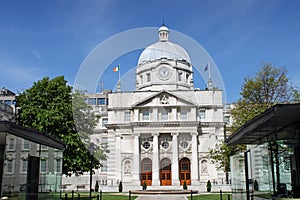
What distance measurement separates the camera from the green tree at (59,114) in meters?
25.4

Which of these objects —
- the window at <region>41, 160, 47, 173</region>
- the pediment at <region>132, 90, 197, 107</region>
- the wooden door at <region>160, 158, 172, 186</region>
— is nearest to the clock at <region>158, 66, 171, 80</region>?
the pediment at <region>132, 90, 197, 107</region>

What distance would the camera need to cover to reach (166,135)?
169 feet

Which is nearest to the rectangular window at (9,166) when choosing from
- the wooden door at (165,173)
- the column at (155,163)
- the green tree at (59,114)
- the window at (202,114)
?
the green tree at (59,114)

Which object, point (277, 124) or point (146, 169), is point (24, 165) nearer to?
point (277, 124)

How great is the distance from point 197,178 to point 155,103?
12.3m

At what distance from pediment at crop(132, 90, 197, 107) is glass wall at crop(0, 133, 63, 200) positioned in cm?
3143

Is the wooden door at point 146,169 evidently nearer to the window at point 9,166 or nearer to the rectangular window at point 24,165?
the rectangular window at point 24,165

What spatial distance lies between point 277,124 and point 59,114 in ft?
58.6

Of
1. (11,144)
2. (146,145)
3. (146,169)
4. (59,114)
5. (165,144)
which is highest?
(59,114)

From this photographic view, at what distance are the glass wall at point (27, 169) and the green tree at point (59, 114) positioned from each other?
732 centimetres

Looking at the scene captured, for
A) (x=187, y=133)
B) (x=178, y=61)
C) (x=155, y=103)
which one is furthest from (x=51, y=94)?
(x=187, y=133)

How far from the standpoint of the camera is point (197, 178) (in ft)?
160

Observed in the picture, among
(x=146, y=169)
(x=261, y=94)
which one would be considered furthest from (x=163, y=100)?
(x=261, y=94)

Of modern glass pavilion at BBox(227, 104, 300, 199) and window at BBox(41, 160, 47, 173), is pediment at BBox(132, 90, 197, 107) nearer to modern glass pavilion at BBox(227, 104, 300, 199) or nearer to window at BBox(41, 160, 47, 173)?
window at BBox(41, 160, 47, 173)
